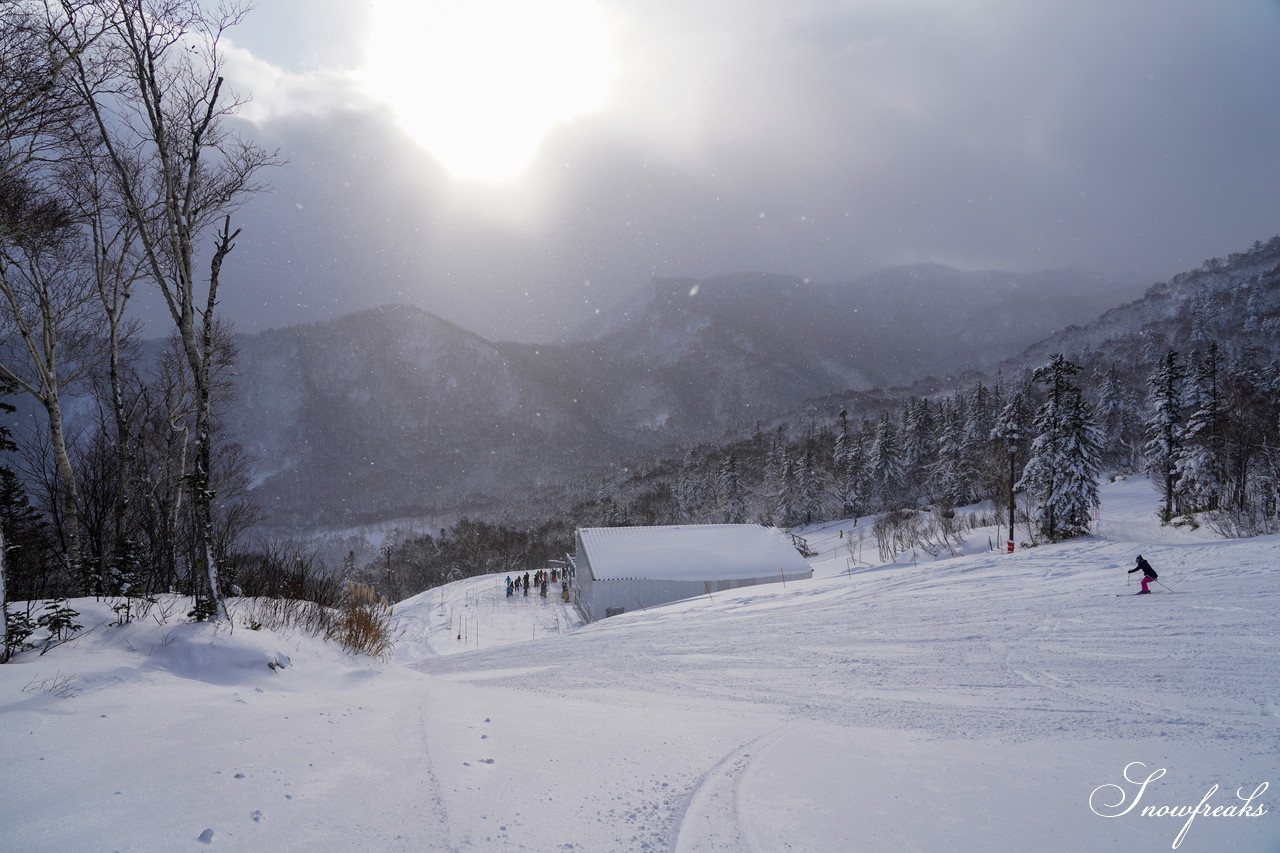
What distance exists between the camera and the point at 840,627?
11.0 meters

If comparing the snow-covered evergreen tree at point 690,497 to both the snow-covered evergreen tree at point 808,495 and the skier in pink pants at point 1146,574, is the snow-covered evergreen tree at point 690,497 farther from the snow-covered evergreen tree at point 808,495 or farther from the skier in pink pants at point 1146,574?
the skier in pink pants at point 1146,574

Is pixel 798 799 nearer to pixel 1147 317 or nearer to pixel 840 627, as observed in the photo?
pixel 840 627

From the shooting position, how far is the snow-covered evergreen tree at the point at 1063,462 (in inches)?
934

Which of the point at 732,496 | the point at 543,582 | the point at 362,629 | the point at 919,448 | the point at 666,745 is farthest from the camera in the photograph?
the point at 919,448

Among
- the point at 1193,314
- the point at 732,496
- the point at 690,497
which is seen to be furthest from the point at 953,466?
the point at 1193,314

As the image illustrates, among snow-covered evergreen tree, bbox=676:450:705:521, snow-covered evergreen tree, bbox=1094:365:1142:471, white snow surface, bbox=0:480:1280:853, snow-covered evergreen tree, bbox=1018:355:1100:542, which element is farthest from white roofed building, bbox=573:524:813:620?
snow-covered evergreen tree, bbox=1094:365:1142:471

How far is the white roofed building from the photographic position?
29.8 metres

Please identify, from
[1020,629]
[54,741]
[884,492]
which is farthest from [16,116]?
[884,492]

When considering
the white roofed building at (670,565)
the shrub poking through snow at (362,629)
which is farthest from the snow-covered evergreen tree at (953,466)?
the shrub poking through snow at (362,629)

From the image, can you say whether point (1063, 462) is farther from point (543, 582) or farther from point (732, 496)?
point (732, 496)

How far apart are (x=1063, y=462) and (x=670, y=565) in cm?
1845

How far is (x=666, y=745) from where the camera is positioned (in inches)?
186

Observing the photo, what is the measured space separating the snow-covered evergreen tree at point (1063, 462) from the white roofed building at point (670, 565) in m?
11.2

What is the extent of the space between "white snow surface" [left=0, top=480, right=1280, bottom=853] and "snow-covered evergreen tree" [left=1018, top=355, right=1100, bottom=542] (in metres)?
16.4
